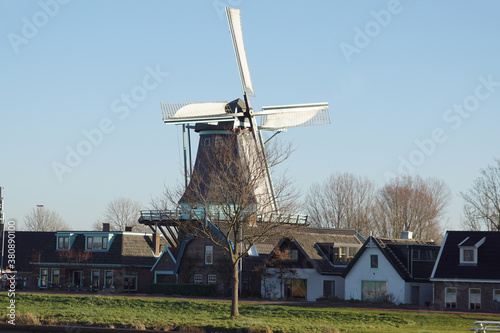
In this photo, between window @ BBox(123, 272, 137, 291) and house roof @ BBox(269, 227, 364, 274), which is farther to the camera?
window @ BBox(123, 272, 137, 291)

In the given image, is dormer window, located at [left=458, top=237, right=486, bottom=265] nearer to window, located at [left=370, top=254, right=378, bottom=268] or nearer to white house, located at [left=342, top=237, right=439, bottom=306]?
white house, located at [left=342, top=237, right=439, bottom=306]

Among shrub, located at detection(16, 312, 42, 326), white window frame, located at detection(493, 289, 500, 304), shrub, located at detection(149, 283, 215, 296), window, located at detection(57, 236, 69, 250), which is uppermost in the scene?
window, located at detection(57, 236, 69, 250)

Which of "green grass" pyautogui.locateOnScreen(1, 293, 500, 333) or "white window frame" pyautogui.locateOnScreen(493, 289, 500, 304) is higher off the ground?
"white window frame" pyautogui.locateOnScreen(493, 289, 500, 304)

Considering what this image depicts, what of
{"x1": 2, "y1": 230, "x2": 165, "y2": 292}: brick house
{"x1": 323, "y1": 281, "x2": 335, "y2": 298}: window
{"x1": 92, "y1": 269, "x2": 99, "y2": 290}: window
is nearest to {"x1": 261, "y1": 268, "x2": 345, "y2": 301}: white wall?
{"x1": 323, "y1": 281, "x2": 335, "y2": 298}: window

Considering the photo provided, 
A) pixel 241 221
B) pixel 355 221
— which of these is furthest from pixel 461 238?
pixel 355 221

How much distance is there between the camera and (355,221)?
249ft

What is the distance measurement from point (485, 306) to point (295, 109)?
71.8ft

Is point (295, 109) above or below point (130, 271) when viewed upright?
above

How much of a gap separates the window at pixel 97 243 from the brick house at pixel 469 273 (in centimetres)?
2684

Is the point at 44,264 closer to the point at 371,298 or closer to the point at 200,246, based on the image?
the point at 200,246

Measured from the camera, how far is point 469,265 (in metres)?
43.9

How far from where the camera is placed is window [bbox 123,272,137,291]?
58.3 m

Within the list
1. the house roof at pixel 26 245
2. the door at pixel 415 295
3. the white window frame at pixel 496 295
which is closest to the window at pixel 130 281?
the house roof at pixel 26 245

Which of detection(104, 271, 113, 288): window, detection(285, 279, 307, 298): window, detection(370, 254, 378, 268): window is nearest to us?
detection(370, 254, 378, 268): window
